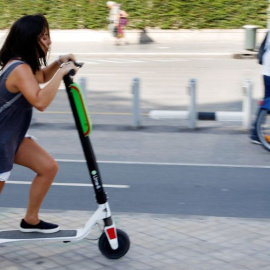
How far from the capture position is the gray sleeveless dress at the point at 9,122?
15.6ft

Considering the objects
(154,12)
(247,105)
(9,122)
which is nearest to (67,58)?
(9,122)

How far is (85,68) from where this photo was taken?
21.4m

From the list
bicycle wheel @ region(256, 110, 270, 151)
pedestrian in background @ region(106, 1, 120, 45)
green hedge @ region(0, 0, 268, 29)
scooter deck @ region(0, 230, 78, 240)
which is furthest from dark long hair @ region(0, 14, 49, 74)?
green hedge @ region(0, 0, 268, 29)

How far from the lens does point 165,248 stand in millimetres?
5305

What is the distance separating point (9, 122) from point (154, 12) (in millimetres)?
24021

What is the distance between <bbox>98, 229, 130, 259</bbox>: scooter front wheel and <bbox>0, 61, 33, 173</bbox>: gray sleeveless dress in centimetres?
87

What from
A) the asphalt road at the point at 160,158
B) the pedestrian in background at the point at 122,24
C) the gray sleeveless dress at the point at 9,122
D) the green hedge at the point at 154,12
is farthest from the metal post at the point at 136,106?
the green hedge at the point at 154,12

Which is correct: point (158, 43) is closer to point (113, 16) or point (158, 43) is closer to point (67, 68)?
point (113, 16)

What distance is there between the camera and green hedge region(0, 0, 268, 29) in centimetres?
2725

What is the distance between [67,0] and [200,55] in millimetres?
7815

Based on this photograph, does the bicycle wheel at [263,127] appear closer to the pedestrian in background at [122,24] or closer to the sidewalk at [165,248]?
the sidewalk at [165,248]

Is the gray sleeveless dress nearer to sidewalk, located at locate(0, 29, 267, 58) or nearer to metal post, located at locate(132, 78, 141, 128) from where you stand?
metal post, located at locate(132, 78, 141, 128)

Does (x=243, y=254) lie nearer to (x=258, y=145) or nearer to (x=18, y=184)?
(x=18, y=184)

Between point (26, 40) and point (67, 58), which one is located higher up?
point (26, 40)
